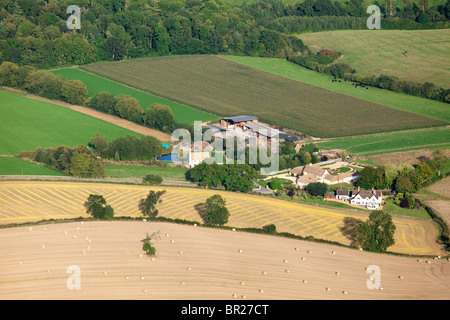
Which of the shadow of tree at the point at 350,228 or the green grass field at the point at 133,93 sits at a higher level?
the green grass field at the point at 133,93

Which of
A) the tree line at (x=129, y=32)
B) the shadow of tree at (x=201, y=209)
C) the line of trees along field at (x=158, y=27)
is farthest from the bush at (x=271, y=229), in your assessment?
the tree line at (x=129, y=32)

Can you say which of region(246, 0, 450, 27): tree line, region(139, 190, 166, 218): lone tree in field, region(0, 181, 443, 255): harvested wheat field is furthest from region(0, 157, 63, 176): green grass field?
region(246, 0, 450, 27): tree line

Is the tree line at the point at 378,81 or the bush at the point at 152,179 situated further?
the tree line at the point at 378,81

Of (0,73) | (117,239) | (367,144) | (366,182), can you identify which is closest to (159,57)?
(0,73)

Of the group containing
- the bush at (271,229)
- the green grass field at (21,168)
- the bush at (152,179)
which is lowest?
the bush at (271,229)

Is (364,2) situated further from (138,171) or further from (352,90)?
(138,171)

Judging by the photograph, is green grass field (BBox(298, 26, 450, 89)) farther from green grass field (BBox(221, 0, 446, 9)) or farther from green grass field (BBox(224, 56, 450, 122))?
green grass field (BBox(221, 0, 446, 9))

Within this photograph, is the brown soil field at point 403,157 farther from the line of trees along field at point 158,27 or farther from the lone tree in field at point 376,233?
the line of trees along field at point 158,27
